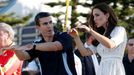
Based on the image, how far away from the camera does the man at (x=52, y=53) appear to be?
5.98 meters

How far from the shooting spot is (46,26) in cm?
596

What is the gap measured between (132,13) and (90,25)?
1751cm

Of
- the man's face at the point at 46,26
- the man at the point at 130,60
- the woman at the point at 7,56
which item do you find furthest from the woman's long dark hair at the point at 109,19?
the man at the point at 130,60

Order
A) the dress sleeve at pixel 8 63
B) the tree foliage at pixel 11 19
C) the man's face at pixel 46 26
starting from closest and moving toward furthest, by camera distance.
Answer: the man's face at pixel 46 26 → the dress sleeve at pixel 8 63 → the tree foliage at pixel 11 19

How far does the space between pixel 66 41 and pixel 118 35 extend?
0.55 m

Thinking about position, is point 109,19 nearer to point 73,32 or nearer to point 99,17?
point 99,17

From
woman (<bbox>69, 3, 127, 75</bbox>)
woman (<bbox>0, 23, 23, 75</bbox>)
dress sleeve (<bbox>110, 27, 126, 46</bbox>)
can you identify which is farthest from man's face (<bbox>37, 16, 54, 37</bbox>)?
dress sleeve (<bbox>110, 27, 126, 46</bbox>)

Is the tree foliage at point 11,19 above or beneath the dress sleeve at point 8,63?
beneath

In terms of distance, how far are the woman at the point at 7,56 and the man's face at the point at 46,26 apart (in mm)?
360

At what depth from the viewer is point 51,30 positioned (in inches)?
235

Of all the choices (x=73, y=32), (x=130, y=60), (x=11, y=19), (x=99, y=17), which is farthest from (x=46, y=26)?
(x=11, y=19)

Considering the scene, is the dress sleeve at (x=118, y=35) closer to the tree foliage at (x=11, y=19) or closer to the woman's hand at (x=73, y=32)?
the woman's hand at (x=73, y=32)

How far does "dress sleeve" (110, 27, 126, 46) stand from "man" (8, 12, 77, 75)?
49 centimetres

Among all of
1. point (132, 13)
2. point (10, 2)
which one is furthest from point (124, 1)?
point (10, 2)
